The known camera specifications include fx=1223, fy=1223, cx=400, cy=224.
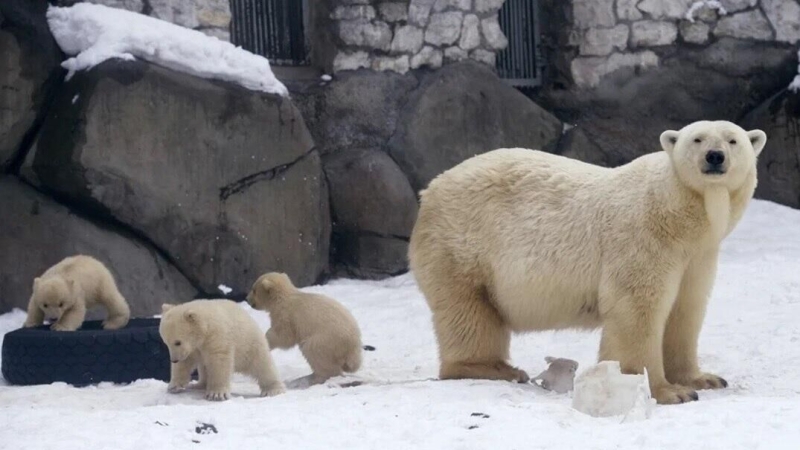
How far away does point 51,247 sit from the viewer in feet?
26.0

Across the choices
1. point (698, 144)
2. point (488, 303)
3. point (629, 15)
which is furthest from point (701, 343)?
point (629, 15)

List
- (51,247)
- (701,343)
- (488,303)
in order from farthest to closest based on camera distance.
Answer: (51,247)
(701,343)
(488,303)

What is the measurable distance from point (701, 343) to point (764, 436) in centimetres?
312

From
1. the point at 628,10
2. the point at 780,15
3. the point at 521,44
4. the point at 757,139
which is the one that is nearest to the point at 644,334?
the point at 757,139

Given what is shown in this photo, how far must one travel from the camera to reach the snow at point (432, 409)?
3.82m

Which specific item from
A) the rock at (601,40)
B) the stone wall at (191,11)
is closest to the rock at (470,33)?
the rock at (601,40)

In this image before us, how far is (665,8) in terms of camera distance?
1091 cm

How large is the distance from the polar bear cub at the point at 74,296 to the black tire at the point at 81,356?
0.27 metres

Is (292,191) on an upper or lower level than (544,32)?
lower

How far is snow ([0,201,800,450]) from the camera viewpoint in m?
3.82

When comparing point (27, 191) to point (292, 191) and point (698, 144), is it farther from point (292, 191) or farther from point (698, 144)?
point (698, 144)

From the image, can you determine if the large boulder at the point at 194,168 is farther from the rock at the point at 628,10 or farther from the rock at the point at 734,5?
the rock at the point at 734,5

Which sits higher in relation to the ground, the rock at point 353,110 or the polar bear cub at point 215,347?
Result: the rock at point 353,110

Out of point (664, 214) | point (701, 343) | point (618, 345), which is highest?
point (664, 214)
